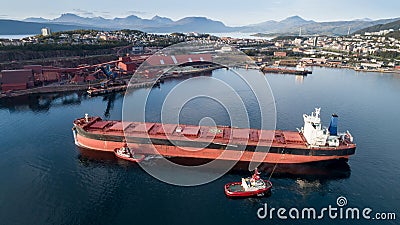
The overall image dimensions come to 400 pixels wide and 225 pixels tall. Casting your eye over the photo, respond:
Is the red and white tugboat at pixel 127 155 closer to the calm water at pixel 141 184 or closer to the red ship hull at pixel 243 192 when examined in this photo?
the calm water at pixel 141 184

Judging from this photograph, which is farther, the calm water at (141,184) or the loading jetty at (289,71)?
the loading jetty at (289,71)

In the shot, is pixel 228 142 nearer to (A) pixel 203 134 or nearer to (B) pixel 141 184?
(A) pixel 203 134

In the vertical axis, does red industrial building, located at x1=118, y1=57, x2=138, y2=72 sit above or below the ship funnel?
above

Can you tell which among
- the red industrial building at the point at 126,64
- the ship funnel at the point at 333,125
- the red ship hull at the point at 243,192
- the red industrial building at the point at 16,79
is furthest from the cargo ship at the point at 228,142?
the red industrial building at the point at 126,64

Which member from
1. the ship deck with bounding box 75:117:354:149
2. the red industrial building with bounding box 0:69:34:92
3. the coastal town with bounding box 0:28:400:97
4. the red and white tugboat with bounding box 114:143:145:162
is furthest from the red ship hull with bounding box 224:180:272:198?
the red industrial building with bounding box 0:69:34:92

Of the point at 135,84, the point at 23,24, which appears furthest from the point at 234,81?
the point at 23,24

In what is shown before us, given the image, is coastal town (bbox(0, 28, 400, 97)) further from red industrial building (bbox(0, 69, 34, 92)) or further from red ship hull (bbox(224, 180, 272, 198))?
red ship hull (bbox(224, 180, 272, 198))

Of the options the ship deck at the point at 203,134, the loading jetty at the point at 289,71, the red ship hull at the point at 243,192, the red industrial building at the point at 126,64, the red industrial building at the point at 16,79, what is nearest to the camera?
the red ship hull at the point at 243,192
